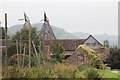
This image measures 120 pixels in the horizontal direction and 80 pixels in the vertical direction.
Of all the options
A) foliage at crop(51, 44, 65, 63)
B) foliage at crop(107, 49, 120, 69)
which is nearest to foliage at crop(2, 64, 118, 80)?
foliage at crop(51, 44, 65, 63)

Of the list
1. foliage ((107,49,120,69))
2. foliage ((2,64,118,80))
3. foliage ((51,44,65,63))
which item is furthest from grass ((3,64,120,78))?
foliage ((107,49,120,69))

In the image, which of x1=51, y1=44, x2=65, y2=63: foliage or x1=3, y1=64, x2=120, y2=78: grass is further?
x1=51, y1=44, x2=65, y2=63: foliage

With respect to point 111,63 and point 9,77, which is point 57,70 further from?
point 111,63

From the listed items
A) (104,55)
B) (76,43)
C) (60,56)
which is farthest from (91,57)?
(76,43)

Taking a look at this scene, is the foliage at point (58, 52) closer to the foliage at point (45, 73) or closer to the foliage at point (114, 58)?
the foliage at point (114, 58)

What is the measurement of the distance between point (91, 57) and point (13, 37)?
40.6 feet

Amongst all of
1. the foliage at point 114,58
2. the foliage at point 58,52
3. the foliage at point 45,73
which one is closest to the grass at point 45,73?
the foliage at point 45,73

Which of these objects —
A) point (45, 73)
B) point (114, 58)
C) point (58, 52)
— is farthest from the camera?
point (58, 52)

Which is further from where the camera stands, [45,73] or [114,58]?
[114,58]

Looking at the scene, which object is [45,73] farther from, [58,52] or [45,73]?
[58,52]

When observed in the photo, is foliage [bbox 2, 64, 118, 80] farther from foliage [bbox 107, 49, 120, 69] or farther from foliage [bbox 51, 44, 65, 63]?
foliage [bbox 107, 49, 120, 69]

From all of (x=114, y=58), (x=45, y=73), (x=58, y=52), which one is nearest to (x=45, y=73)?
(x=45, y=73)

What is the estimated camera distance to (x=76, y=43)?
42719 millimetres

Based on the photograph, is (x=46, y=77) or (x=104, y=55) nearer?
(x=46, y=77)
